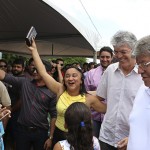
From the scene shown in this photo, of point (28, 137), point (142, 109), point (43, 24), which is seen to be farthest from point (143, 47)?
point (43, 24)

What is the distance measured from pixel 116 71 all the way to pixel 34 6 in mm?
3810

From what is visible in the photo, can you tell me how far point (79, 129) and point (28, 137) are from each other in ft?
6.74

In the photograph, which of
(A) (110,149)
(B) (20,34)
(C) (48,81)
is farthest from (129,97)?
(B) (20,34)

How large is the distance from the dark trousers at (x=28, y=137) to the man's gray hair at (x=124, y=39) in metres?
1.87

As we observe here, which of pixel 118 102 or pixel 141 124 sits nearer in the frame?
pixel 141 124

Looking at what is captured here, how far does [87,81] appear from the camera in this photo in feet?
17.6

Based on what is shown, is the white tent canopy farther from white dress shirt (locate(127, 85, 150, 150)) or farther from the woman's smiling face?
white dress shirt (locate(127, 85, 150, 150))

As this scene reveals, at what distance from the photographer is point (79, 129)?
264 cm

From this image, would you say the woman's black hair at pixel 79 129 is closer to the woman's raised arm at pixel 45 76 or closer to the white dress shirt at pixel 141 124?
the white dress shirt at pixel 141 124

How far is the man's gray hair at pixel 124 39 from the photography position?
328cm

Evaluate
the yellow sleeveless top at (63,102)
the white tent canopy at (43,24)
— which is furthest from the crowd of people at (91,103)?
the white tent canopy at (43,24)

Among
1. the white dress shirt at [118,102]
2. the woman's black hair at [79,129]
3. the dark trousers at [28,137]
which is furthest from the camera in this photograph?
the dark trousers at [28,137]

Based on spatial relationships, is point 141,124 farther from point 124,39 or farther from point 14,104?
point 14,104

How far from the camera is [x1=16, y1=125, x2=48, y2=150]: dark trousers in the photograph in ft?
14.9
